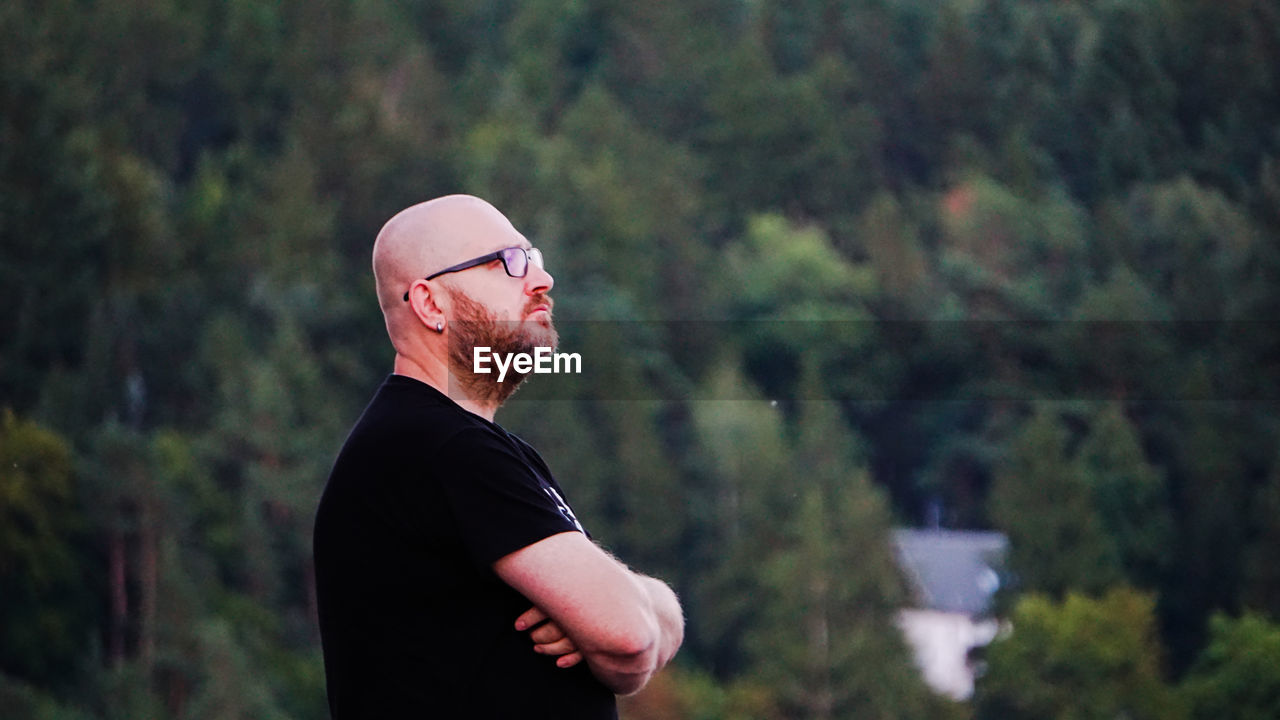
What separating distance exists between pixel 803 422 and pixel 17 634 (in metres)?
11.3

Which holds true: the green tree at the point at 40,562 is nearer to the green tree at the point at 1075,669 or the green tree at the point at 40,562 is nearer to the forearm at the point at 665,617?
the green tree at the point at 1075,669

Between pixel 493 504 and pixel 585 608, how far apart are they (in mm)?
113

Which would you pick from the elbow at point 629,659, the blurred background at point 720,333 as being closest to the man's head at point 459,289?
the elbow at point 629,659

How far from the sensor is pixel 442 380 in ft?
4.95

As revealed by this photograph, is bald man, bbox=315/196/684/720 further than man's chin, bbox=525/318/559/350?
No

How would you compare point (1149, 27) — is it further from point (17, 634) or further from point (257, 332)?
point (17, 634)

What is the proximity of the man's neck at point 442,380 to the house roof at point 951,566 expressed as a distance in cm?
2009

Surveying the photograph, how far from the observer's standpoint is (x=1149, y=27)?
105 ft

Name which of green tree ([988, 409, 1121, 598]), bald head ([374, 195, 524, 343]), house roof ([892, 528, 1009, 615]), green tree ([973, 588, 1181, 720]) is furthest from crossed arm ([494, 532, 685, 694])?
green tree ([988, 409, 1121, 598])

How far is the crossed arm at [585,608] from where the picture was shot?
4.49 ft

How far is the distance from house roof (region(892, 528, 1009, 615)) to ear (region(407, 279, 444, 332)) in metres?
20.1

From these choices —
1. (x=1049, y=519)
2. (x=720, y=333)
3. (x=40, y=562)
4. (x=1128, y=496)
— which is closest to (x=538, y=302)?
(x=40, y=562)

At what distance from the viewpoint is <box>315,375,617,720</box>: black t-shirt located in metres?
1.38

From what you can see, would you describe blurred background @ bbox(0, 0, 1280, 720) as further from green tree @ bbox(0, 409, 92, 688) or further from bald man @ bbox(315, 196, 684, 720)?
bald man @ bbox(315, 196, 684, 720)
